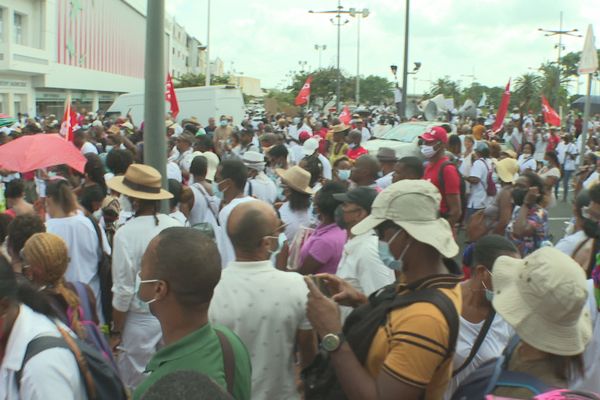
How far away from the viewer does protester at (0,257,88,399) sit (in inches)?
91.5

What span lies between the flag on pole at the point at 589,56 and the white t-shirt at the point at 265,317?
956 centimetres

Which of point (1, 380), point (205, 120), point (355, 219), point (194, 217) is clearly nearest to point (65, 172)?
point (194, 217)

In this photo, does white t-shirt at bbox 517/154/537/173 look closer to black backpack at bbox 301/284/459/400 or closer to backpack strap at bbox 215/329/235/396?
black backpack at bbox 301/284/459/400

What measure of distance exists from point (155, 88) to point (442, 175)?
330 centimetres

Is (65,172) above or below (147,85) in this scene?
below

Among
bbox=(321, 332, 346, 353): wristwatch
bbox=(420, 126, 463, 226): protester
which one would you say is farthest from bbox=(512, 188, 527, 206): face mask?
bbox=(321, 332, 346, 353): wristwatch

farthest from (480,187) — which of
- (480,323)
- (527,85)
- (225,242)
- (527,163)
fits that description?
(527,85)

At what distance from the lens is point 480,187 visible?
1007 cm

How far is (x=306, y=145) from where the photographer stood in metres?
10.6

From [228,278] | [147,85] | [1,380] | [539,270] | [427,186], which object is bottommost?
[1,380]

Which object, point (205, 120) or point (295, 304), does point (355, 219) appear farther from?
point (205, 120)

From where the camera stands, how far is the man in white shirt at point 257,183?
7.35 meters

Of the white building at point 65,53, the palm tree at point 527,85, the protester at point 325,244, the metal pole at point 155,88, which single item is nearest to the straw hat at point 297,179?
the protester at point 325,244

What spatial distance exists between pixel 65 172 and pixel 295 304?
18.7 feet
